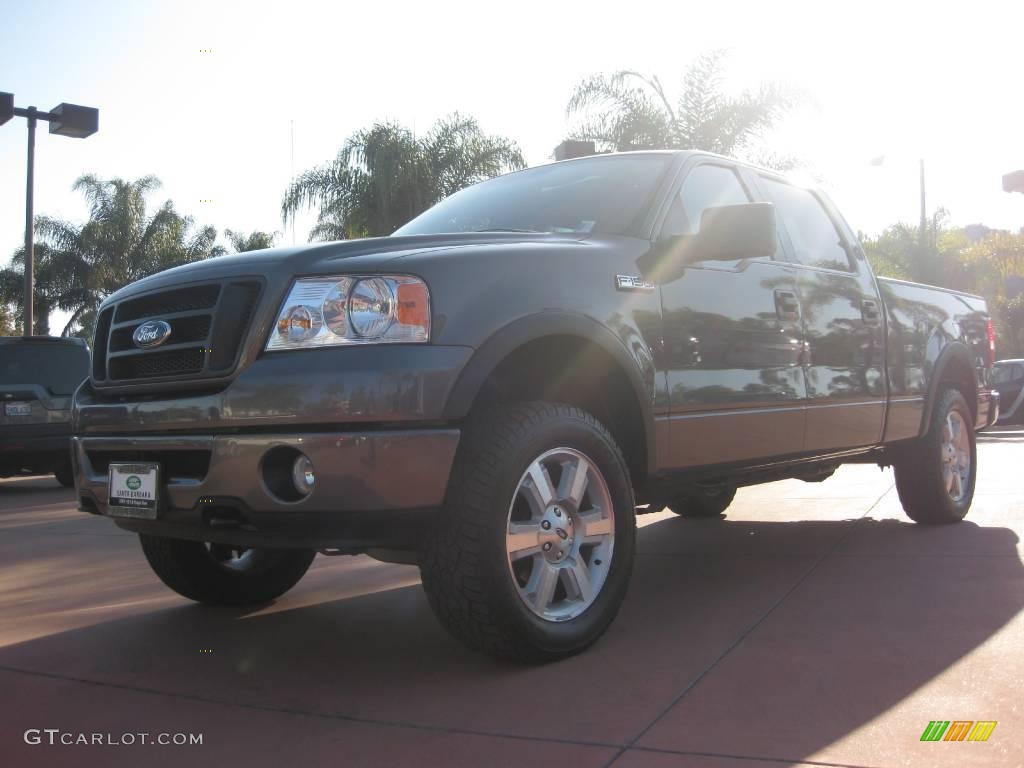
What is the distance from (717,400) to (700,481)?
1.15ft

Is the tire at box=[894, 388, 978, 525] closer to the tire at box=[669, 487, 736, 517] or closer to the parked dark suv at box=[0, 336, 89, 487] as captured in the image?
the tire at box=[669, 487, 736, 517]

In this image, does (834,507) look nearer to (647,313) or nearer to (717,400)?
(717,400)

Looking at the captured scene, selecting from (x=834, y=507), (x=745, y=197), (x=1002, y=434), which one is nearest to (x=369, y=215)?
(x=1002, y=434)

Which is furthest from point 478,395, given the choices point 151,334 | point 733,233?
point 733,233

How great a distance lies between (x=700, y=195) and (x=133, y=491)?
2.57 metres

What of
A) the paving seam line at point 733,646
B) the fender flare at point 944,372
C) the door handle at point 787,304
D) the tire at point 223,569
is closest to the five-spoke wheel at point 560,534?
the paving seam line at point 733,646

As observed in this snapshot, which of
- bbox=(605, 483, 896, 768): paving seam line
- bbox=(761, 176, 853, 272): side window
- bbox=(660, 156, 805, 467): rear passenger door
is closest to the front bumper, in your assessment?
bbox=(605, 483, 896, 768): paving seam line

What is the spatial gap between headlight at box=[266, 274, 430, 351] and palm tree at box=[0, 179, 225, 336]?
35922 mm

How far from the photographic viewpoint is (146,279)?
144 inches

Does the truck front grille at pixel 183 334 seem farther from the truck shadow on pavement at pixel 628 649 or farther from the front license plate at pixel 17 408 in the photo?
the front license plate at pixel 17 408

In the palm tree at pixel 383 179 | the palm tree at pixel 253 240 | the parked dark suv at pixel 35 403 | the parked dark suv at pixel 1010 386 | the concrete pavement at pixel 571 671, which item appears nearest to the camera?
the concrete pavement at pixel 571 671

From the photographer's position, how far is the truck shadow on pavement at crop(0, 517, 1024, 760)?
282 centimetres

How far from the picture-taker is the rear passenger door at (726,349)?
3.92 meters

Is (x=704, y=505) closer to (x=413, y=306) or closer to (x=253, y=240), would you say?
(x=413, y=306)
